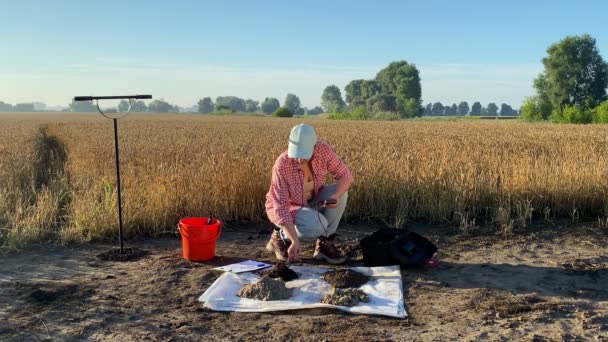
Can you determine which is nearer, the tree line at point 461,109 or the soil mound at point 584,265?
the soil mound at point 584,265

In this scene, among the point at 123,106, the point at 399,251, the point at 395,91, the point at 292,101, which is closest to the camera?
the point at 399,251

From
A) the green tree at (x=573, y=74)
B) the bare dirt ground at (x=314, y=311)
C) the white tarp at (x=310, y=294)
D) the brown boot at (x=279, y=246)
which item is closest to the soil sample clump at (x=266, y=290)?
the white tarp at (x=310, y=294)

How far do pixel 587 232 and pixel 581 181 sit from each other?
3.38 feet

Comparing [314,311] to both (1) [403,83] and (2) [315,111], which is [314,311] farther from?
(2) [315,111]

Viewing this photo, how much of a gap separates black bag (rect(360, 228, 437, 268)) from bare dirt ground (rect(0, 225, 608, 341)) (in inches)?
4.3

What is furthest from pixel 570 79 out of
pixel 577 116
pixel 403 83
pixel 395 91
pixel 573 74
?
pixel 395 91

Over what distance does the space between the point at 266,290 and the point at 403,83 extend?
110 m

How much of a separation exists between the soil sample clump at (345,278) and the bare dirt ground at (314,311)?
0.38 meters

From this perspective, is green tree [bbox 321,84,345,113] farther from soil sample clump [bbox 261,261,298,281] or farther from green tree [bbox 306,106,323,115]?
soil sample clump [bbox 261,261,298,281]

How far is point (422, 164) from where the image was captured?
23.0ft

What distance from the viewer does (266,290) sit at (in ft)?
12.0

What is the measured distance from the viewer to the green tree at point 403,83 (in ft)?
354

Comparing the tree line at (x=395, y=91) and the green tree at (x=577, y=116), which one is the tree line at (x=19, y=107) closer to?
the tree line at (x=395, y=91)

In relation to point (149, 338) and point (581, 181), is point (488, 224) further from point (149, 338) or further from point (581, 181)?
point (149, 338)
